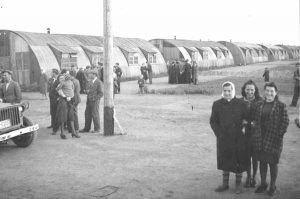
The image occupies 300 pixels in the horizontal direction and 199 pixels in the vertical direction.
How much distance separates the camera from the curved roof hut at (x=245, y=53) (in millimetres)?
55906

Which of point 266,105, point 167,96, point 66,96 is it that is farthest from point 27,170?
point 167,96

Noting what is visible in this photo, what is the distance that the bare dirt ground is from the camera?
5.99 metres

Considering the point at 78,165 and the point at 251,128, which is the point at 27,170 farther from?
the point at 251,128

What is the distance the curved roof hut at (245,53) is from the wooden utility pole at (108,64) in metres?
47.6

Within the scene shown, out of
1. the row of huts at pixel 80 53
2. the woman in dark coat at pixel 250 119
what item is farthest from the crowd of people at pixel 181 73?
the woman in dark coat at pixel 250 119

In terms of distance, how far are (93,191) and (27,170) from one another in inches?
79.0

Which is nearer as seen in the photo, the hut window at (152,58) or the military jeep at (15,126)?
the military jeep at (15,126)

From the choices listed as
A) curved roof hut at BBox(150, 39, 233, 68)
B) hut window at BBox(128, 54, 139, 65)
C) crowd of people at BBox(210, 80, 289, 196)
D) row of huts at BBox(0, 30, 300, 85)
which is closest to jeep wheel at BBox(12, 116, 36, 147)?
crowd of people at BBox(210, 80, 289, 196)

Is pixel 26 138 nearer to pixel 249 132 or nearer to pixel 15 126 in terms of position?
pixel 15 126

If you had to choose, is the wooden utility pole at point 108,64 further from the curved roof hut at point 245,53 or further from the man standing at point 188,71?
the curved roof hut at point 245,53

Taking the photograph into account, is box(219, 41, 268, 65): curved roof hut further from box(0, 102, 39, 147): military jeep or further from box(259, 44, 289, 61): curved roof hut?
box(0, 102, 39, 147): military jeep

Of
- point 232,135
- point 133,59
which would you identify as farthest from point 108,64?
point 133,59

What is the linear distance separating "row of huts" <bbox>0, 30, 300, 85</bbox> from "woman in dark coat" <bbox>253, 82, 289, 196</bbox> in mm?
20694

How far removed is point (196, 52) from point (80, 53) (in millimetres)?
19653
